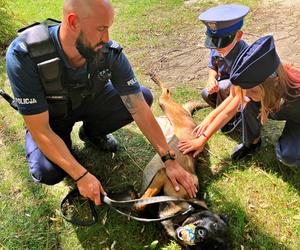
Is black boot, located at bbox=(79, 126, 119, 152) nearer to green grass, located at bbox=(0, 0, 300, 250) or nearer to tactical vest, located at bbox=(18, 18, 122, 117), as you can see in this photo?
green grass, located at bbox=(0, 0, 300, 250)

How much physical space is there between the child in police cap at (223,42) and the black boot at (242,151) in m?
0.33

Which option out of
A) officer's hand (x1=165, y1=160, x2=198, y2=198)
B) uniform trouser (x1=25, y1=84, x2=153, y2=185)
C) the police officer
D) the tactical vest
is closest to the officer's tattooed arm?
the police officer

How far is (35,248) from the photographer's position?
285 centimetres

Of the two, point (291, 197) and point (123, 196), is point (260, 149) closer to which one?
point (291, 197)

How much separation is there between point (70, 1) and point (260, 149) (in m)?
2.07

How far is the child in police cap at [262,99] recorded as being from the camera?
2.53 metres

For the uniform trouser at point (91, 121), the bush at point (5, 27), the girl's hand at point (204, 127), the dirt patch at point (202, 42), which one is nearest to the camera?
the uniform trouser at point (91, 121)

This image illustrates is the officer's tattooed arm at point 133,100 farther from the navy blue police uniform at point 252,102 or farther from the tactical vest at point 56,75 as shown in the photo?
the navy blue police uniform at point 252,102

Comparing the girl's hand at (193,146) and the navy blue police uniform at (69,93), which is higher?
the navy blue police uniform at (69,93)

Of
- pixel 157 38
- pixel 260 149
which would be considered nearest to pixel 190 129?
pixel 260 149

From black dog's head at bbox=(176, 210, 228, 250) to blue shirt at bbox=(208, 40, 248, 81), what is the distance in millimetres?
1430

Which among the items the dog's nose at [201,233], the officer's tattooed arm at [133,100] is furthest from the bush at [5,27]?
the dog's nose at [201,233]

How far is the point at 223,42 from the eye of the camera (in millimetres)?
3299

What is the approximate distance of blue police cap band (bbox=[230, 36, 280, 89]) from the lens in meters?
2.50
